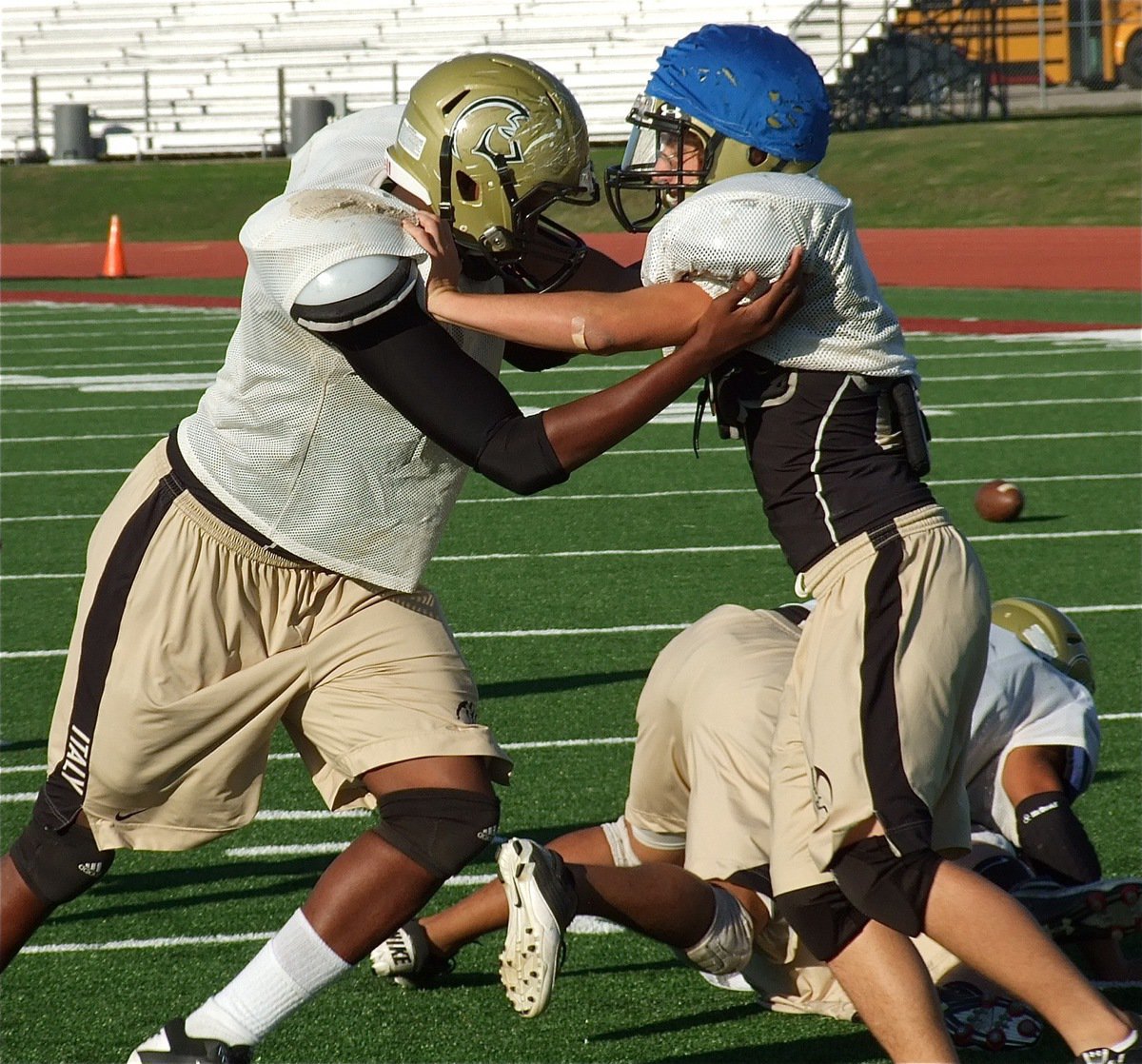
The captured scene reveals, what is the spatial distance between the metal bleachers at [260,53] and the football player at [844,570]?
1100 inches

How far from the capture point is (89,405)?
12273 millimetres

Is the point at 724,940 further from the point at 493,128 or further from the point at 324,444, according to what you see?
the point at 493,128

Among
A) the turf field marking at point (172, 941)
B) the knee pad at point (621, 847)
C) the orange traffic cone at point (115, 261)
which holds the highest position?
the knee pad at point (621, 847)

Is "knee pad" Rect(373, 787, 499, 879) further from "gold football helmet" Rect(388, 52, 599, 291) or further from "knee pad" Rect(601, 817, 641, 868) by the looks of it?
"gold football helmet" Rect(388, 52, 599, 291)

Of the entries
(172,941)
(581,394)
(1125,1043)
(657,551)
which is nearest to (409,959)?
(172,941)

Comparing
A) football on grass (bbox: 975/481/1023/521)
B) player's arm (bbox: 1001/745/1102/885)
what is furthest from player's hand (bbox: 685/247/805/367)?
football on grass (bbox: 975/481/1023/521)

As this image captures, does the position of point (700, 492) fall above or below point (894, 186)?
above

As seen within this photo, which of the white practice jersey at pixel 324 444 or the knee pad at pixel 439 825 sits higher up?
the white practice jersey at pixel 324 444

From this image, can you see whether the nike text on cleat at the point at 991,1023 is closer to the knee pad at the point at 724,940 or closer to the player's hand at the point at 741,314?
the knee pad at the point at 724,940

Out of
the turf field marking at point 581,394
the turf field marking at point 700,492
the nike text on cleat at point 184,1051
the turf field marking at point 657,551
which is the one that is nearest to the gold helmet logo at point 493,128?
the nike text on cleat at point 184,1051

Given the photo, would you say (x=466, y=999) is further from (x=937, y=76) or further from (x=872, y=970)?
(x=937, y=76)

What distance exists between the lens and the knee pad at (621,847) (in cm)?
359

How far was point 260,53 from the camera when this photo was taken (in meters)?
34.2

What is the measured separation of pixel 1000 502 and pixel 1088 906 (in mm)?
4973
